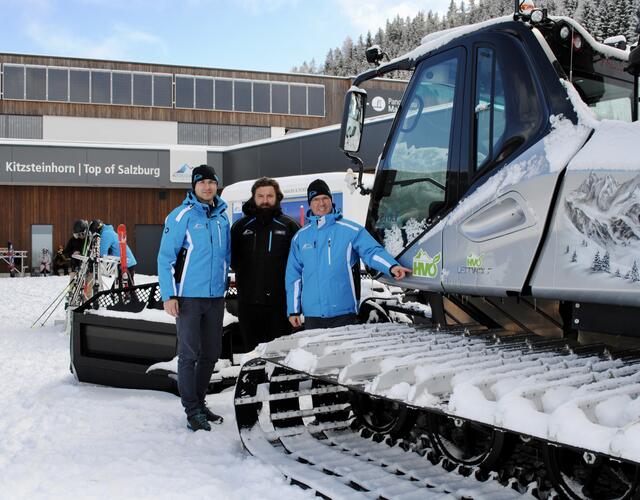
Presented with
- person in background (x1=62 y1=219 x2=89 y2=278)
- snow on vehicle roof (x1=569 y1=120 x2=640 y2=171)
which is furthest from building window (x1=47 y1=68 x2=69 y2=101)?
snow on vehicle roof (x1=569 y1=120 x2=640 y2=171)

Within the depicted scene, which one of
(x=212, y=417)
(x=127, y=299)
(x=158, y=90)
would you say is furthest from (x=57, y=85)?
(x=212, y=417)

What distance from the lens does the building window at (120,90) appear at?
34.5 m

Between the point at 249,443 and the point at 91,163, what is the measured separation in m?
22.4

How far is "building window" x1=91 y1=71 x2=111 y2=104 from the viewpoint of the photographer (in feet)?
113

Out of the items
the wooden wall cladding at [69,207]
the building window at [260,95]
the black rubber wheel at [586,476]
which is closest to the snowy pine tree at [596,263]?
the black rubber wheel at [586,476]

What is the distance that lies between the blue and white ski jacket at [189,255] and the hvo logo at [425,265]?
1.53 meters

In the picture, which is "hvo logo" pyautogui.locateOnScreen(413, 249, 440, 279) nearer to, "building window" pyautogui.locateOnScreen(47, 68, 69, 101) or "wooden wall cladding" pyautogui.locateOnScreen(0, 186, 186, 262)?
"wooden wall cladding" pyautogui.locateOnScreen(0, 186, 186, 262)

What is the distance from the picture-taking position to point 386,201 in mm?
4219

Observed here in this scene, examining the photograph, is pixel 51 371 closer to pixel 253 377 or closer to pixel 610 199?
pixel 253 377

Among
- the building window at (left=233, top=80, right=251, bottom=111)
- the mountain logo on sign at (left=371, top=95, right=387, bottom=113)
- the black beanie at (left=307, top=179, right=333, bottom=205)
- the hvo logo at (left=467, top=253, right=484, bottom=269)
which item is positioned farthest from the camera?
the building window at (left=233, top=80, right=251, bottom=111)

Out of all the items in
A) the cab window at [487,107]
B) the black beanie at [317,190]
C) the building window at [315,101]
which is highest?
the building window at [315,101]

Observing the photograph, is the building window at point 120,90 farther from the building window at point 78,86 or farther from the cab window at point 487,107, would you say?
the cab window at point 487,107

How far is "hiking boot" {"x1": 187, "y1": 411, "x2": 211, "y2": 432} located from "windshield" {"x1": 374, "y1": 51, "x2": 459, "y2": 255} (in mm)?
1720

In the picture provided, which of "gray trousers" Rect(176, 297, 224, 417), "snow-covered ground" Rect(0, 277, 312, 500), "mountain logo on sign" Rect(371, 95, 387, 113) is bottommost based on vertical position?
"snow-covered ground" Rect(0, 277, 312, 500)
